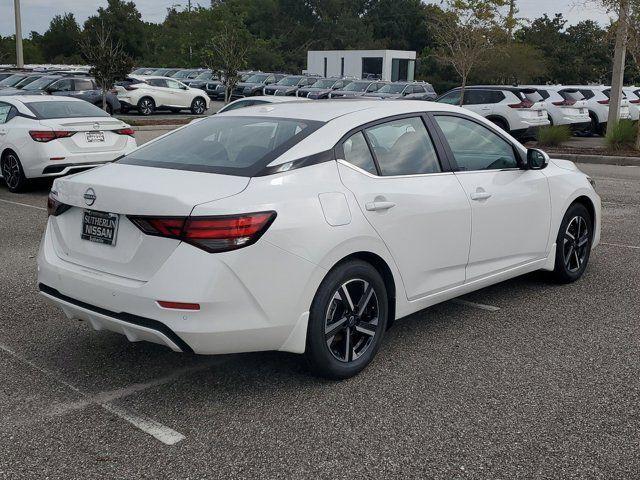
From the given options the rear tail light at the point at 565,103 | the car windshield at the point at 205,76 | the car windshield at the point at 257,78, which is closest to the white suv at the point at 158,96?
the car windshield at the point at 257,78

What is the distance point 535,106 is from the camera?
20.9 m

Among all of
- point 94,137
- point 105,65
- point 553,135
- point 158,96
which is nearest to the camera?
point 94,137

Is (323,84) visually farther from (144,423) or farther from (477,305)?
(144,423)

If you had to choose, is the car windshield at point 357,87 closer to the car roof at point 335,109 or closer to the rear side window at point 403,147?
the car roof at point 335,109

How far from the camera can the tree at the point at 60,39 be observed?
7838 centimetres

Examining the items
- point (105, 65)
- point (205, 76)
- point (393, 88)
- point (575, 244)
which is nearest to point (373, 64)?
point (205, 76)

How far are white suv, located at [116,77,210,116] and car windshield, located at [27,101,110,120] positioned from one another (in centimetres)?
2010

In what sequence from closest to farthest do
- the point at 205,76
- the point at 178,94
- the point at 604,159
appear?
the point at 604,159 < the point at 178,94 < the point at 205,76

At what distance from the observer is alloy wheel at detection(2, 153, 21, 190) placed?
11513 mm

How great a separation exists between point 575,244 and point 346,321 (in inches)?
117

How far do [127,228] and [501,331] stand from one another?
2.74m

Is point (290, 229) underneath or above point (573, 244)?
above

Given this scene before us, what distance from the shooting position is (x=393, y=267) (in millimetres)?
4535

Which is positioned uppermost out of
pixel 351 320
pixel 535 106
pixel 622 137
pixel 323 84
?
pixel 323 84
